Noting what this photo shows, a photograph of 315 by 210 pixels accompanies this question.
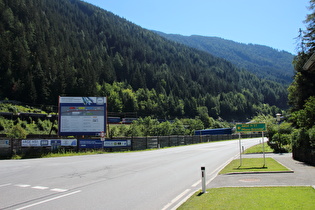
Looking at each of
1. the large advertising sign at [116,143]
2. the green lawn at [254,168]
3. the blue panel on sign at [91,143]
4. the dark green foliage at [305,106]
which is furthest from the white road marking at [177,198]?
the large advertising sign at [116,143]

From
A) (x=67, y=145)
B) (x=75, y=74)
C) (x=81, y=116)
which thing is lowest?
(x=67, y=145)

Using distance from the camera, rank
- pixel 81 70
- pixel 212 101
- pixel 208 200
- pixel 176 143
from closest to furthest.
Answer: pixel 208 200
pixel 176 143
pixel 81 70
pixel 212 101

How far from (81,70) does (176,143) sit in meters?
91.7

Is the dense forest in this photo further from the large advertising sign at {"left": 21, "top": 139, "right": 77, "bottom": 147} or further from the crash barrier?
the large advertising sign at {"left": 21, "top": 139, "right": 77, "bottom": 147}

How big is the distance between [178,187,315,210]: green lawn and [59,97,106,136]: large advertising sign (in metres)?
28.4

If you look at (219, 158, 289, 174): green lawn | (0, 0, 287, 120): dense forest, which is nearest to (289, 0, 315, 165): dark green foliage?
(219, 158, 289, 174): green lawn

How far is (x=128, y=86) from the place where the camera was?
566 feet

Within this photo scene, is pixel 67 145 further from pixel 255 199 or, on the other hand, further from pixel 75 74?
pixel 75 74

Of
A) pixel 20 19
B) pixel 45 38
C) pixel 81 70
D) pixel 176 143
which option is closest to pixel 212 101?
pixel 81 70

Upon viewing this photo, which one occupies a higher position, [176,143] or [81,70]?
[81,70]

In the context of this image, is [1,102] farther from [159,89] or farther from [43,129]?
[159,89]

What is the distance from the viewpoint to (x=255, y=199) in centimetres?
748

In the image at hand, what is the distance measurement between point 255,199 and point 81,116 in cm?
3070

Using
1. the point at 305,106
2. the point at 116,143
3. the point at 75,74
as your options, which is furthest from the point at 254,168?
the point at 75,74
